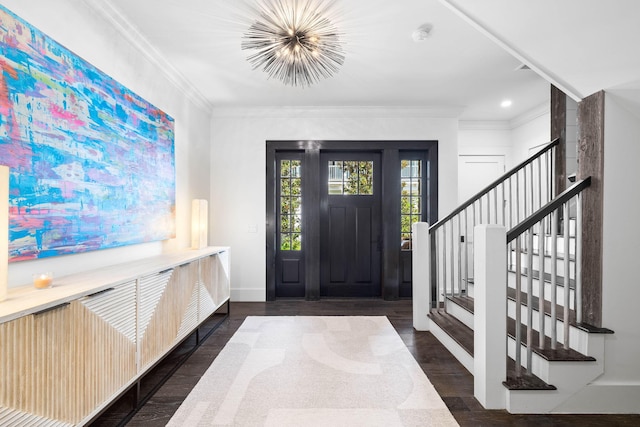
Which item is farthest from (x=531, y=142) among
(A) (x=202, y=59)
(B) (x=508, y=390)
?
(A) (x=202, y=59)

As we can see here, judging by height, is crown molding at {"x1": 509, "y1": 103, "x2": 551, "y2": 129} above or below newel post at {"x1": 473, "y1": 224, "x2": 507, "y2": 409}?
above

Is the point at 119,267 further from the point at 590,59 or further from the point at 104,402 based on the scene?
the point at 590,59

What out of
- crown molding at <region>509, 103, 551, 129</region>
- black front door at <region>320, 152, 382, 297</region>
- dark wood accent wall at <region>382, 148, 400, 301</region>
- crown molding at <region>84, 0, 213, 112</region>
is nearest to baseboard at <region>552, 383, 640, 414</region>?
dark wood accent wall at <region>382, 148, 400, 301</region>

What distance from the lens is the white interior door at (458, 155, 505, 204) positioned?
17.3 ft

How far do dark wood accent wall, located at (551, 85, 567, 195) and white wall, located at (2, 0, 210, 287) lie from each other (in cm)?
389

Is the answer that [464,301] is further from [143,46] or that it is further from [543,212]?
[143,46]

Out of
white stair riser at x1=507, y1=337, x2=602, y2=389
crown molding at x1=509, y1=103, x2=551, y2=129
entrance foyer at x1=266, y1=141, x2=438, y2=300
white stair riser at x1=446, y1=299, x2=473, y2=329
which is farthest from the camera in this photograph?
entrance foyer at x1=266, y1=141, x2=438, y2=300

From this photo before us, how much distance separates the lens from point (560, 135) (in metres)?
3.43

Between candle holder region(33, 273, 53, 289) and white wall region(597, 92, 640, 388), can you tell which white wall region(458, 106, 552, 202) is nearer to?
white wall region(597, 92, 640, 388)

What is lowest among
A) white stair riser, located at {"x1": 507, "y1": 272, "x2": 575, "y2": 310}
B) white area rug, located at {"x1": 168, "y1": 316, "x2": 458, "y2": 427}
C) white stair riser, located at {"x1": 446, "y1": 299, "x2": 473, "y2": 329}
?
white area rug, located at {"x1": 168, "y1": 316, "x2": 458, "y2": 427}

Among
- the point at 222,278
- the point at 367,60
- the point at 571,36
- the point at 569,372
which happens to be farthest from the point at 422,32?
the point at 222,278

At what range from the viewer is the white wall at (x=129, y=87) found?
188cm

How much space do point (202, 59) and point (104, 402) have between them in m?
2.87

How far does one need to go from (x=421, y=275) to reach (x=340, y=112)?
8.03ft
